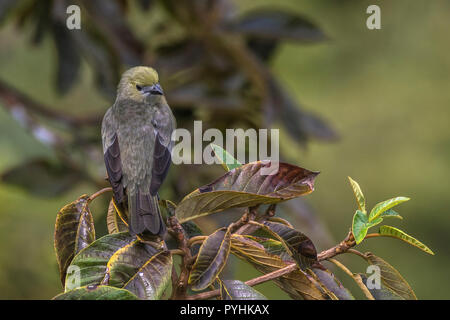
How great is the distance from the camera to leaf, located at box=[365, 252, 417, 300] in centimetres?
176

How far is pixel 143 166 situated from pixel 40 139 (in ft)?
5.32

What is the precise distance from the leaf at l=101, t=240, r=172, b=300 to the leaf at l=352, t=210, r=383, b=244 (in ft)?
1.63

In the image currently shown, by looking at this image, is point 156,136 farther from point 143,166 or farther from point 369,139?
point 369,139

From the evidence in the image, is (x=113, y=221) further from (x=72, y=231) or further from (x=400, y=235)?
Answer: (x=400, y=235)

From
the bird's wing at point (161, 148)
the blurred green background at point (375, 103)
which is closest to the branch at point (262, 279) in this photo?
the bird's wing at point (161, 148)

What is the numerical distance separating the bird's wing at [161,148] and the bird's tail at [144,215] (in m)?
0.05

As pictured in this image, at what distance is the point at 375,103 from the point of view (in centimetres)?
728

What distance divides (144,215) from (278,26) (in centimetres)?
217

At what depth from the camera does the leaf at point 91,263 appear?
1.66m

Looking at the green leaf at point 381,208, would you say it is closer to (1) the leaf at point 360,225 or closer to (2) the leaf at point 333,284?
(1) the leaf at point 360,225

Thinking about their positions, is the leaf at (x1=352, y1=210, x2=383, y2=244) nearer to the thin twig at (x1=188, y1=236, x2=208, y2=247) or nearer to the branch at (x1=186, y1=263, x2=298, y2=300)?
the branch at (x1=186, y1=263, x2=298, y2=300)

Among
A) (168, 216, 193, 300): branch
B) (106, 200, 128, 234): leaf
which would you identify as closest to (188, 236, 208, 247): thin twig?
(168, 216, 193, 300): branch
